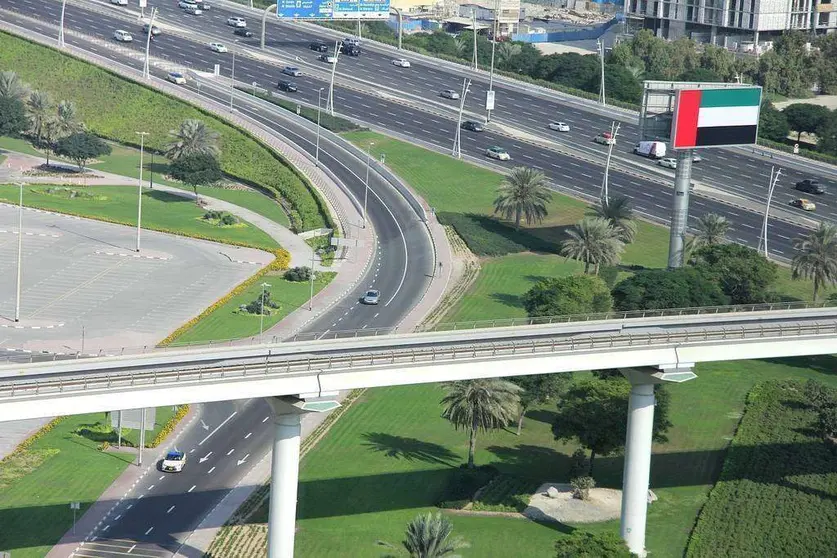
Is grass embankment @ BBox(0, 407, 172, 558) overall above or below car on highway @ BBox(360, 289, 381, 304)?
→ below

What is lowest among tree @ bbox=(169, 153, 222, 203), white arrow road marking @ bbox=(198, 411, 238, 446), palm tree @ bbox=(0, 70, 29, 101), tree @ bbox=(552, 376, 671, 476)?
white arrow road marking @ bbox=(198, 411, 238, 446)

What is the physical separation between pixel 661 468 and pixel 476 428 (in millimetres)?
13304

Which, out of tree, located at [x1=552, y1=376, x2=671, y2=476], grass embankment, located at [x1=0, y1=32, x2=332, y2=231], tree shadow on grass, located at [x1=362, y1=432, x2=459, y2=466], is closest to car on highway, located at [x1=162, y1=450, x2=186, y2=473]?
tree shadow on grass, located at [x1=362, y1=432, x2=459, y2=466]

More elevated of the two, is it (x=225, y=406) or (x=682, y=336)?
(x=682, y=336)

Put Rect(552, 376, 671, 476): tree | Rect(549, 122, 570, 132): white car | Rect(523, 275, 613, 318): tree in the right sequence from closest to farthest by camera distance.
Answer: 1. Rect(552, 376, 671, 476): tree
2. Rect(523, 275, 613, 318): tree
3. Rect(549, 122, 570, 132): white car

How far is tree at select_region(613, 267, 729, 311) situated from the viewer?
124 m

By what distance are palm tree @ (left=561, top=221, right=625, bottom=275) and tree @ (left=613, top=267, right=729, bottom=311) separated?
9.90m

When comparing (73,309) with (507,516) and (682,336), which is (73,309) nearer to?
(507,516)

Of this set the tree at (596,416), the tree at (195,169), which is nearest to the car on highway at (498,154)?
the tree at (195,169)

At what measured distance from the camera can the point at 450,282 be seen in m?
142

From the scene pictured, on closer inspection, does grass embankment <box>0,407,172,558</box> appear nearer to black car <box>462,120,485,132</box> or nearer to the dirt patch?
the dirt patch

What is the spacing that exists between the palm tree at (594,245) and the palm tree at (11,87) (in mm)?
79643

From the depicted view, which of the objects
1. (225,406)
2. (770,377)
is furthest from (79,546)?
(770,377)

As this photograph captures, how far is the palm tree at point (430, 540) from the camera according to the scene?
255 feet
